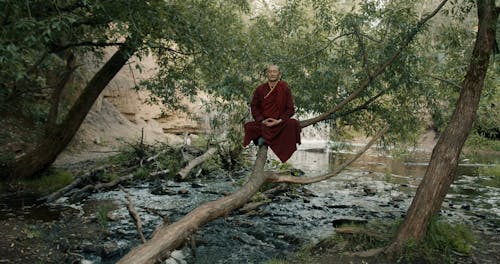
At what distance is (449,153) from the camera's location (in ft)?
19.3

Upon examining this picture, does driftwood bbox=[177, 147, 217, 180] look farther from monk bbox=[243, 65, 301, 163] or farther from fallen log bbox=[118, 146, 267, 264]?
fallen log bbox=[118, 146, 267, 264]

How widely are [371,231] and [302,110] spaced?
3.33 m

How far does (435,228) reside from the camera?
612cm

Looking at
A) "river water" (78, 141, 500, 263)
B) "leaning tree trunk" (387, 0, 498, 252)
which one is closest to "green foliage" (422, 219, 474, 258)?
"leaning tree trunk" (387, 0, 498, 252)

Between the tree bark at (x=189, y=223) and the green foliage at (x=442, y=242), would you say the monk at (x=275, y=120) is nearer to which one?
the tree bark at (x=189, y=223)

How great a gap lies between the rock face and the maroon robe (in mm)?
8890

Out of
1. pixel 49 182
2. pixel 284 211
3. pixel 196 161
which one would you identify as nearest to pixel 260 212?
pixel 284 211

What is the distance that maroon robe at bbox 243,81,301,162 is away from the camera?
5.95 meters

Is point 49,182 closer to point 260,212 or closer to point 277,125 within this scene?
point 260,212

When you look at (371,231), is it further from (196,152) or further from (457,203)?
(196,152)

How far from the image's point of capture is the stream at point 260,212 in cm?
648

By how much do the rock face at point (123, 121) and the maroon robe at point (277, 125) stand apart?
8.89m

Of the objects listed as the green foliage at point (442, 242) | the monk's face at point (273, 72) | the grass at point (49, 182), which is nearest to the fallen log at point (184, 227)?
the monk's face at point (273, 72)

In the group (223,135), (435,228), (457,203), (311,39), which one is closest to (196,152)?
(223,135)
